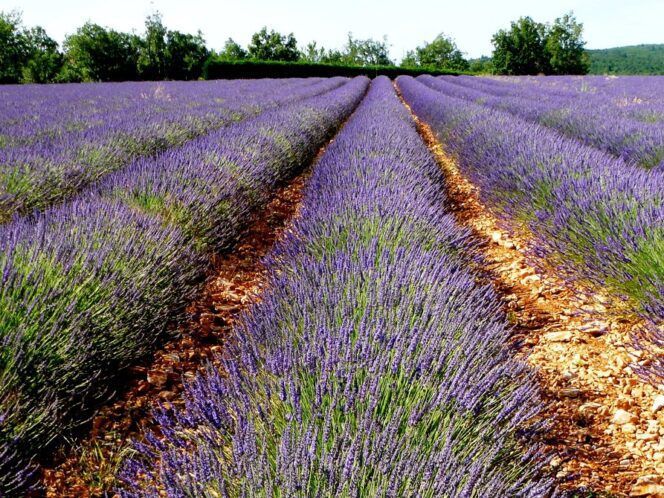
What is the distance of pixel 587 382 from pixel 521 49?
57.2m

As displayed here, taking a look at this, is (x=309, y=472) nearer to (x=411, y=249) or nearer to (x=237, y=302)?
(x=411, y=249)

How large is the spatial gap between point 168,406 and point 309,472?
122 cm

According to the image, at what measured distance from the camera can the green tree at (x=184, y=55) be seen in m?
39.0

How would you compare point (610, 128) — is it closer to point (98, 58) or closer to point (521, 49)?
point (98, 58)

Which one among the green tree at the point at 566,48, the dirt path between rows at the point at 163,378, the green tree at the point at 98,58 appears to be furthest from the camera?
the green tree at the point at 566,48

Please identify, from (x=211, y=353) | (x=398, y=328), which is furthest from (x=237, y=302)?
(x=398, y=328)

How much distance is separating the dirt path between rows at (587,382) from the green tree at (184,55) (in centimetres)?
4010

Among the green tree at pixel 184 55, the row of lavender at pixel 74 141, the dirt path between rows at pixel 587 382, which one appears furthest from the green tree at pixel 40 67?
the dirt path between rows at pixel 587 382

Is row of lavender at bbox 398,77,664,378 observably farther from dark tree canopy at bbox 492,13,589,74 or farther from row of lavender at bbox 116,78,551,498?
dark tree canopy at bbox 492,13,589,74

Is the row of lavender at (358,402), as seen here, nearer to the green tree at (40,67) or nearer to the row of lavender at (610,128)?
the row of lavender at (610,128)

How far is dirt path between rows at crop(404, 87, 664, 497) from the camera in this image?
1583mm

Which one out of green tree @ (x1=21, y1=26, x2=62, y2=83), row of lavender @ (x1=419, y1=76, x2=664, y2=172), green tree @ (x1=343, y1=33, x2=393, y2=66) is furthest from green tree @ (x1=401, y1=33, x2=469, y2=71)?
row of lavender @ (x1=419, y1=76, x2=664, y2=172)

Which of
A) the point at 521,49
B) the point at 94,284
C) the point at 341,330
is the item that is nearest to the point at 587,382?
the point at 341,330

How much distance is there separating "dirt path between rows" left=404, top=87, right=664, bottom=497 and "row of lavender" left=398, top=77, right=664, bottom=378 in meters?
0.15
